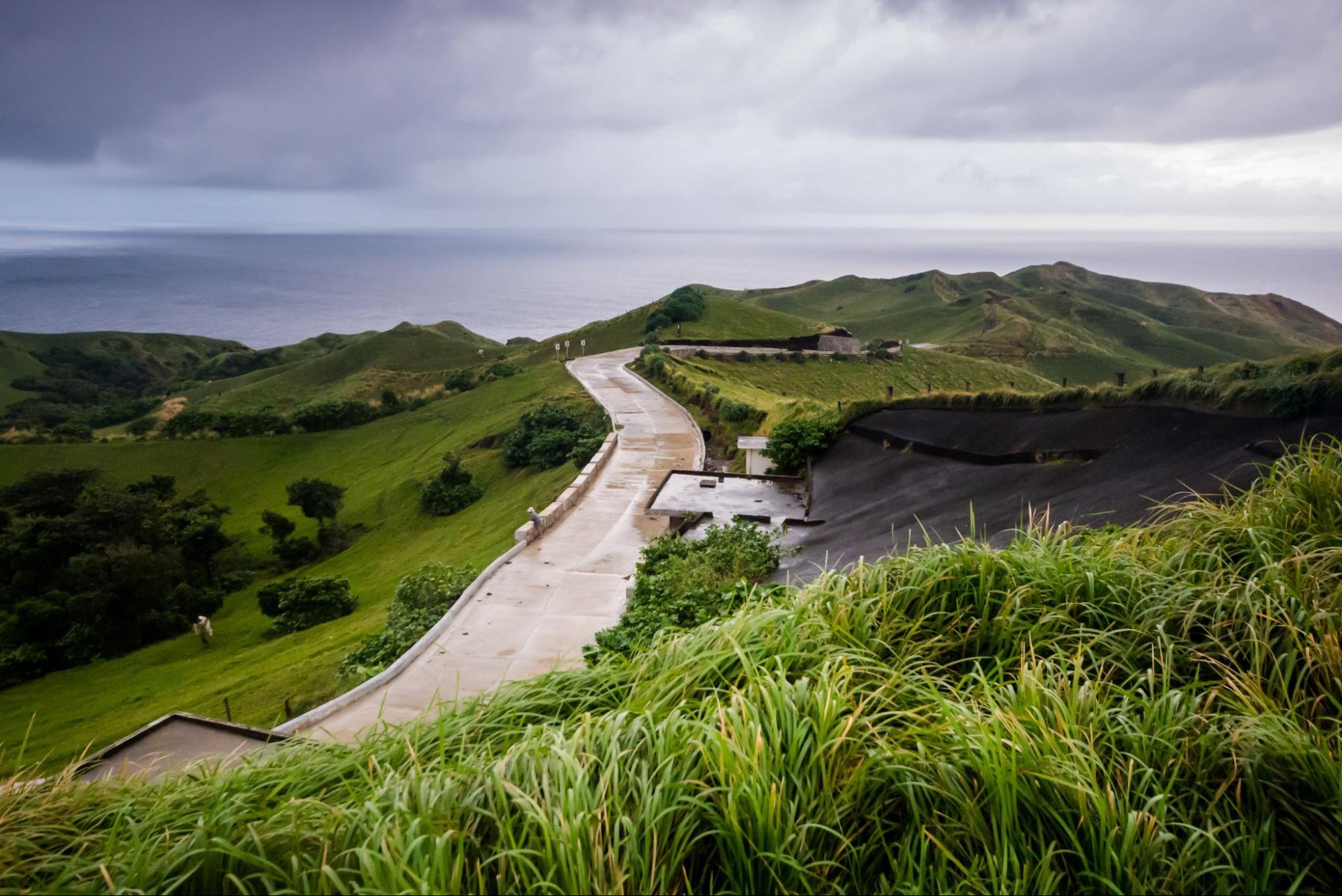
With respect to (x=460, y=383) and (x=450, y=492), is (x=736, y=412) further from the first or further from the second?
(x=460, y=383)

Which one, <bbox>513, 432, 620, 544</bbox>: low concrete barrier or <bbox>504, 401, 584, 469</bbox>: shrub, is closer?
<bbox>513, 432, 620, 544</bbox>: low concrete barrier

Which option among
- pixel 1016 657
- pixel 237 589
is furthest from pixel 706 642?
pixel 237 589

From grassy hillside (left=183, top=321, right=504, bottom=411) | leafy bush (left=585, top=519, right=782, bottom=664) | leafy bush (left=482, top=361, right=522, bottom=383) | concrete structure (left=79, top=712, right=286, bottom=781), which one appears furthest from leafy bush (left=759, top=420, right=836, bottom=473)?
grassy hillside (left=183, top=321, right=504, bottom=411)

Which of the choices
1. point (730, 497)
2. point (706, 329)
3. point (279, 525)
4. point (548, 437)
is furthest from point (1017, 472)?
point (706, 329)

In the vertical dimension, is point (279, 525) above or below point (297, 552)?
above

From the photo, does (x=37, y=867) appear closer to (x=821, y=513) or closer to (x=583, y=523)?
(x=821, y=513)

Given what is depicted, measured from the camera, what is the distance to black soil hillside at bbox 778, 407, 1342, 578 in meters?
8.48

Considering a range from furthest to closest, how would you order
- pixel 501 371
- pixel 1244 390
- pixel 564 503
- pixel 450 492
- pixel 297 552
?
pixel 501 371 → pixel 450 492 → pixel 297 552 → pixel 564 503 → pixel 1244 390

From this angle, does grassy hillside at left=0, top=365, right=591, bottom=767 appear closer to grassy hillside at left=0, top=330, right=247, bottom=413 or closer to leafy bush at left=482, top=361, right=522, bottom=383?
leafy bush at left=482, top=361, right=522, bottom=383

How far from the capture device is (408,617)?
14391 mm

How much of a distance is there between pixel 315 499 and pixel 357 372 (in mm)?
52403

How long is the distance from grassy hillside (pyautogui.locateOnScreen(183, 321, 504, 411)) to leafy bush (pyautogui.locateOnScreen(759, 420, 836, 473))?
57.1 meters

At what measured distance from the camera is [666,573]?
1108 centimetres

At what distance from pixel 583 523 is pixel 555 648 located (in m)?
7.49
